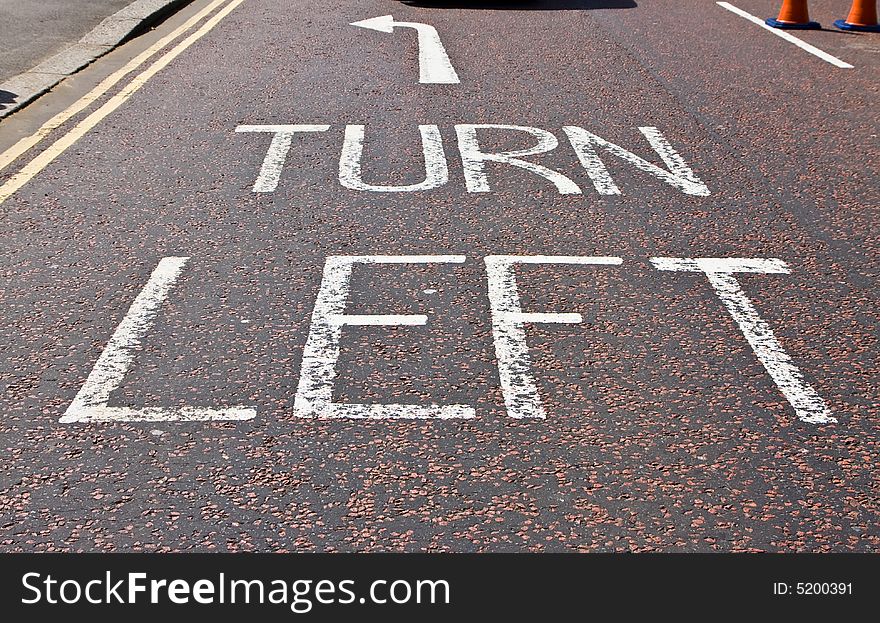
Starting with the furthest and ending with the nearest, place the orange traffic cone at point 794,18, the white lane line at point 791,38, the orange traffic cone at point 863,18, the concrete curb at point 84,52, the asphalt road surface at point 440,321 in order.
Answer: the orange traffic cone at point 794,18
the orange traffic cone at point 863,18
the white lane line at point 791,38
the concrete curb at point 84,52
the asphalt road surface at point 440,321

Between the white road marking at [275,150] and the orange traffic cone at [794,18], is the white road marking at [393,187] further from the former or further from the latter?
the orange traffic cone at [794,18]

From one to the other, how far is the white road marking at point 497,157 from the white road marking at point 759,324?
4.19ft

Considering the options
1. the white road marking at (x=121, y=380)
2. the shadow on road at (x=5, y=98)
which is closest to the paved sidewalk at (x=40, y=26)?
the shadow on road at (x=5, y=98)

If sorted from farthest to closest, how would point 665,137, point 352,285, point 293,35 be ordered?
point 293,35 < point 665,137 < point 352,285

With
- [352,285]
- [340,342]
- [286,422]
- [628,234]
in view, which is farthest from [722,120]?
[286,422]

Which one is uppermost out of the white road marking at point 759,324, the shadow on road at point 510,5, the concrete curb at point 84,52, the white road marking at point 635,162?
the white road marking at point 759,324

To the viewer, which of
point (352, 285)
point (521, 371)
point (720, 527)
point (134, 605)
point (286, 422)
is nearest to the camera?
point (134, 605)

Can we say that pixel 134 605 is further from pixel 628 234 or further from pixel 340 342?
pixel 628 234

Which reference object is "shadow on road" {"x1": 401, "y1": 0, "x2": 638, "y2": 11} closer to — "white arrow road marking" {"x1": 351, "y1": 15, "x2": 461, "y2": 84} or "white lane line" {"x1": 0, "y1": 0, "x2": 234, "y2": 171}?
"white arrow road marking" {"x1": 351, "y1": 15, "x2": 461, "y2": 84}

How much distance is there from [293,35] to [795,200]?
6814mm

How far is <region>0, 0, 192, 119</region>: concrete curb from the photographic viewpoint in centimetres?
883

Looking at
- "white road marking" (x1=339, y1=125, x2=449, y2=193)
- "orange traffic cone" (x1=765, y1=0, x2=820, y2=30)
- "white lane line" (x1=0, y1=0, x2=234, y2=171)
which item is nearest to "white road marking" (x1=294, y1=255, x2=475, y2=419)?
"white road marking" (x1=339, y1=125, x2=449, y2=193)

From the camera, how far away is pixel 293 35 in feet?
39.1

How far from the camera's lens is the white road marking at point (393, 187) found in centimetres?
666
